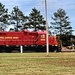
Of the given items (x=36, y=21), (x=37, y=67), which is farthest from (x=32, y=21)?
(x=37, y=67)

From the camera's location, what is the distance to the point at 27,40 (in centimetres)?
5672

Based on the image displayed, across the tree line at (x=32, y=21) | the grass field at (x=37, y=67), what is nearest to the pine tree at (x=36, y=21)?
the tree line at (x=32, y=21)

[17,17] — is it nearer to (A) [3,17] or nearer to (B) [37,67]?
(A) [3,17]

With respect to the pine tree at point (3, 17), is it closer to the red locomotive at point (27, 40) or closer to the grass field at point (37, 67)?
the red locomotive at point (27, 40)

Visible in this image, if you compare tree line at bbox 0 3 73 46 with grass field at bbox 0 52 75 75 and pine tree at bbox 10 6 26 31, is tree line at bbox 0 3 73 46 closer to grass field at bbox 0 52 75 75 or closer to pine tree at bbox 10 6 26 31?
pine tree at bbox 10 6 26 31

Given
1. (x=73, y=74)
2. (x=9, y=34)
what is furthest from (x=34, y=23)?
(x=73, y=74)

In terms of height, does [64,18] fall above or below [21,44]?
above

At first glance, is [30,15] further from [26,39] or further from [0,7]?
[26,39]

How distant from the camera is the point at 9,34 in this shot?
5691 cm

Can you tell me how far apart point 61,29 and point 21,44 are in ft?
150

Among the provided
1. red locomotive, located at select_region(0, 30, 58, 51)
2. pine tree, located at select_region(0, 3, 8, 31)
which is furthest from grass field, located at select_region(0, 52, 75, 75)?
pine tree, located at select_region(0, 3, 8, 31)

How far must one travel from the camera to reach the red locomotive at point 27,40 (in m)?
55.8

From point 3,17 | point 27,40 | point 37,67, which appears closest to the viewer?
point 37,67

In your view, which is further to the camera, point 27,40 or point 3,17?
point 3,17
